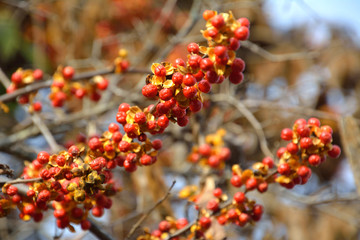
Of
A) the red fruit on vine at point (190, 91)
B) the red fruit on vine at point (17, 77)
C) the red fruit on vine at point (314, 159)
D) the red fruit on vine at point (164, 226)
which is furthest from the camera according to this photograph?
the red fruit on vine at point (17, 77)

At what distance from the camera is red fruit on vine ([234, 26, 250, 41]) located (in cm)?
107

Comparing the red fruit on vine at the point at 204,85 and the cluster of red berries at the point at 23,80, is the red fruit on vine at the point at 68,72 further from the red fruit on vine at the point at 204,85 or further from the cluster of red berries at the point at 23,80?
the red fruit on vine at the point at 204,85

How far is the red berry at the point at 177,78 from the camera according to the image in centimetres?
106

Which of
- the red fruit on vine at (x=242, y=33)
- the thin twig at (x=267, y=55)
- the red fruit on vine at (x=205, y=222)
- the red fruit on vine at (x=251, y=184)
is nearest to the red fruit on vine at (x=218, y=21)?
the red fruit on vine at (x=242, y=33)

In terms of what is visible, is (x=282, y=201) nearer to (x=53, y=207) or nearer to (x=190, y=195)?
(x=190, y=195)

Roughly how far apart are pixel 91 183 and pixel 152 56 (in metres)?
2.62

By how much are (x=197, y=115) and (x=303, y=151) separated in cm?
132

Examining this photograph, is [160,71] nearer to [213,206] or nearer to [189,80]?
[189,80]

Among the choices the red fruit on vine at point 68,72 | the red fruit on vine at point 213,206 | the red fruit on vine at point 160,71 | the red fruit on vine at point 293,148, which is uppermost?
the red fruit on vine at point 68,72

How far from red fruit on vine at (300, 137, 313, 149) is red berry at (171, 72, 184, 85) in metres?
0.48

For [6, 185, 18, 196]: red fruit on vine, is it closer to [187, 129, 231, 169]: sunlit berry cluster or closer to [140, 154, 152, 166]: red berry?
[140, 154, 152, 166]: red berry

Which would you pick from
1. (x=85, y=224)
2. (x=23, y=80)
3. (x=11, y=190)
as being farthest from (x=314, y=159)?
(x=23, y=80)

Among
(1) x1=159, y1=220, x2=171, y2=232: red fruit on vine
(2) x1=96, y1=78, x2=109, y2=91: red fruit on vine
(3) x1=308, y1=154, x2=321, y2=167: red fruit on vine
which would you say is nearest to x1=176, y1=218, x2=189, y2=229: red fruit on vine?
(1) x1=159, y1=220, x2=171, y2=232: red fruit on vine

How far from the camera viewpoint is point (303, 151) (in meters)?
1.33
